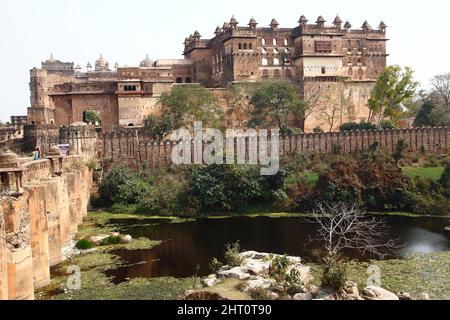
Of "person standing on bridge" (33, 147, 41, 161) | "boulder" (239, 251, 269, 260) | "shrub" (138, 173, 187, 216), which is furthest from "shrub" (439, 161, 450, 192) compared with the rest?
"person standing on bridge" (33, 147, 41, 161)

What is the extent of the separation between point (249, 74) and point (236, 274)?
2820cm

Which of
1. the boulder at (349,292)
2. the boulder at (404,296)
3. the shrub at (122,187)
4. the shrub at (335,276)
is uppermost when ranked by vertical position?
→ the shrub at (122,187)

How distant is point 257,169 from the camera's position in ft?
88.9

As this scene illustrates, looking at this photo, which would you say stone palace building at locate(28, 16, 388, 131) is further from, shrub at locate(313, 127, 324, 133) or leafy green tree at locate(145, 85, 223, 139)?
leafy green tree at locate(145, 85, 223, 139)

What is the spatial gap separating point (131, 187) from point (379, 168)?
12705 millimetres

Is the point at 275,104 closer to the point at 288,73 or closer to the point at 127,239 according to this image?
the point at 288,73

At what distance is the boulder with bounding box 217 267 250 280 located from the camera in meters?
13.3

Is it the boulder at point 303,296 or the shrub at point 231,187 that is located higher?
the shrub at point 231,187

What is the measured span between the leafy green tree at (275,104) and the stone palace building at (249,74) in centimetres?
406

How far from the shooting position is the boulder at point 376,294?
11712mm

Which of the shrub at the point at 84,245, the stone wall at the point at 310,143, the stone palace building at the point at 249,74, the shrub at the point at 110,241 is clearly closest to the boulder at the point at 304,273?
the shrub at the point at 110,241

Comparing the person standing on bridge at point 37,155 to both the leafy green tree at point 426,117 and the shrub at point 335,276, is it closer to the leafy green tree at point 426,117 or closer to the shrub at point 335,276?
the shrub at point 335,276

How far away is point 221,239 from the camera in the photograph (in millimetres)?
19531
